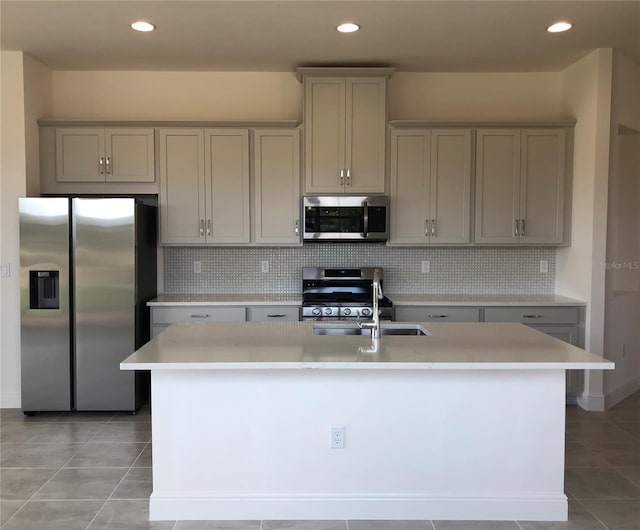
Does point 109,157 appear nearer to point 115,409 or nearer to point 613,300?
point 115,409

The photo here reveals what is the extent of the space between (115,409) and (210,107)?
265 cm

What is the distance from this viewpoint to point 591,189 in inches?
157

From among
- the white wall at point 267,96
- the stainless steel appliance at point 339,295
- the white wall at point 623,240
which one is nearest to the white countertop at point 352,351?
the stainless steel appliance at point 339,295

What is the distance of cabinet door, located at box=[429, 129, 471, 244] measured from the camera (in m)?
4.23

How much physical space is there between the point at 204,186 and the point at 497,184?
246 cm

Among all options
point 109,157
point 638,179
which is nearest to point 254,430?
point 109,157

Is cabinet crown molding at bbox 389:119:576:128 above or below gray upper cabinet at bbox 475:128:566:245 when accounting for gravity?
above

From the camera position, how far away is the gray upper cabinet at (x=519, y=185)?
4.24 meters

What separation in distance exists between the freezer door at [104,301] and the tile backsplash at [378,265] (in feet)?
2.42

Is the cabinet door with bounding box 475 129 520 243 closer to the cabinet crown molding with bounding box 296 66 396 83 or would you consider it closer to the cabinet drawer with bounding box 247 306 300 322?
the cabinet crown molding with bounding box 296 66 396 83

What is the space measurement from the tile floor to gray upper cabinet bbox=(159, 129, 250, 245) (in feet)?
5.02

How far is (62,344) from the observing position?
3.89m

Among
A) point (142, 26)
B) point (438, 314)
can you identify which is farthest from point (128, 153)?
point (438, 314)

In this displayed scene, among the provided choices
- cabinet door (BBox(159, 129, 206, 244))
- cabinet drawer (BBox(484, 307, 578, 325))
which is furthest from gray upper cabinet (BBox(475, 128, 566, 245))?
cabinet door (BBox(159, 129, 206, 244))
